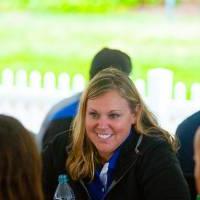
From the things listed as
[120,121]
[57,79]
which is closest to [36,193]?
[120,121]

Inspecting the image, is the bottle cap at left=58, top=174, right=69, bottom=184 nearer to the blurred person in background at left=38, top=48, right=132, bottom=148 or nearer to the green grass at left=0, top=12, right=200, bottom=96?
the blurred person in background at left=38, top=48, right=132, bottom=148

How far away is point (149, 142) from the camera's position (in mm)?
2318

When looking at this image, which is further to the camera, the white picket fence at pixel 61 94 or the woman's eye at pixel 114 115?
the white picket fence at pixel 61 94

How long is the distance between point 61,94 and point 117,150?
128 inches

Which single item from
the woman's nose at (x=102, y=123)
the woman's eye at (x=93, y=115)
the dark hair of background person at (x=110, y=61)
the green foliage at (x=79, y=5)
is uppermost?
the green foliage at (x=79, y=5)

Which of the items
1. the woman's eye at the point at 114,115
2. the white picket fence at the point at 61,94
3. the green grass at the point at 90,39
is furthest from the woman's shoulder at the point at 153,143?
the green grass at the point at 90,39

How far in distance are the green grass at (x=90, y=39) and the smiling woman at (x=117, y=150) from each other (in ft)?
15.5

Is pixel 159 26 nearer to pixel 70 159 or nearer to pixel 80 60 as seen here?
pixel 80 60

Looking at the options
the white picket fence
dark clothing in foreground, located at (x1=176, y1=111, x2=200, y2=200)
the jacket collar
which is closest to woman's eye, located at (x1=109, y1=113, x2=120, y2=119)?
the jacket collar

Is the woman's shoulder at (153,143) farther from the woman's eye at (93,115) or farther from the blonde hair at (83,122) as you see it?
the woman's eye at (93,115)

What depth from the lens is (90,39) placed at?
7.62 m

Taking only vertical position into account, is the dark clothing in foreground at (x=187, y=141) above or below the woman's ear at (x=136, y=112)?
below

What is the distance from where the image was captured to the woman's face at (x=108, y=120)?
2.29 metres

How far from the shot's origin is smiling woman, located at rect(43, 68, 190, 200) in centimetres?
223
